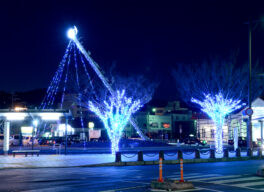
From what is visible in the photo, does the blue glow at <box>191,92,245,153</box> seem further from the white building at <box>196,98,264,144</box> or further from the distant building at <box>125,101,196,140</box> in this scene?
the distant building at <box>125,101,196,140</box>

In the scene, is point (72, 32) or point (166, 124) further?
point (166, 124)

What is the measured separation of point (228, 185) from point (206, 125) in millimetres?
50312

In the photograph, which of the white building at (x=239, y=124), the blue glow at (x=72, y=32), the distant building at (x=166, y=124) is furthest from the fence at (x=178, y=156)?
the distant building at (x=166, y=124)

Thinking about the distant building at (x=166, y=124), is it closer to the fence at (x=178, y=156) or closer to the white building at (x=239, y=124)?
the white building at (x=239, y=124)

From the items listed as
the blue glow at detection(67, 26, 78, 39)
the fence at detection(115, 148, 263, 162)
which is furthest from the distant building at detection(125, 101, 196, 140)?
the fence at detection(115, 148, 263, 162)

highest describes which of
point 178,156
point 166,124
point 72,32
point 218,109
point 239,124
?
point 72,32

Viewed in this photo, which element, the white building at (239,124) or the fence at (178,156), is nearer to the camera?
the fence at (178,156)

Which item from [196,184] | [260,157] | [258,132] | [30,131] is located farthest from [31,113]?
[258,132]

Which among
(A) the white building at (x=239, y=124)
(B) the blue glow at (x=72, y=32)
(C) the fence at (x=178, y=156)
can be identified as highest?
(B) the blue glow at (x=72, y=32)

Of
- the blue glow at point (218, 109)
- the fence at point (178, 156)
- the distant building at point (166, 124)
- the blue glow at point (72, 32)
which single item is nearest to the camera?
the fence at point (178, 156)

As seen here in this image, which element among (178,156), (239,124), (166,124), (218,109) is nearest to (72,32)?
(218,109)

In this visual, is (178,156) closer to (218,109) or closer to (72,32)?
(218,109)

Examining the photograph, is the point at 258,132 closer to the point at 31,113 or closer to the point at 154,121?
the point at 31,113

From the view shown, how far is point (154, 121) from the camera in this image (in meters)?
89.4
